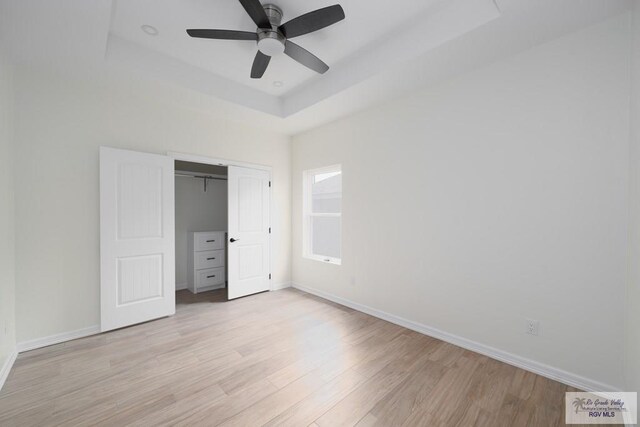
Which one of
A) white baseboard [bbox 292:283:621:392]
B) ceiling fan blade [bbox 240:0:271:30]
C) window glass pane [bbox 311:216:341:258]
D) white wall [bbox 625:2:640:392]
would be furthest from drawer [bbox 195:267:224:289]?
white wall [bbox 625:2:640:392]

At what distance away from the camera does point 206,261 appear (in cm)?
442

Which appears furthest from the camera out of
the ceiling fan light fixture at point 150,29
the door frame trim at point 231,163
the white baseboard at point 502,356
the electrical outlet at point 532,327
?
the door frame trim at point 231,163

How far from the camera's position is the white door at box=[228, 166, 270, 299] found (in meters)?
3.92

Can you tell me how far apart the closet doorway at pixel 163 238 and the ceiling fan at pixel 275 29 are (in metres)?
1.81

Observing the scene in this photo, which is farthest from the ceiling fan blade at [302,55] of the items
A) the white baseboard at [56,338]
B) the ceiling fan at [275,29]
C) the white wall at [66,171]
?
the white baseboard at [56,338]

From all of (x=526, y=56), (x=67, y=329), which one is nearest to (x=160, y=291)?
(x=67, y=329)

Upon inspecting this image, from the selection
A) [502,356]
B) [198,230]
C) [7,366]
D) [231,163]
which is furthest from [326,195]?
[7,366]

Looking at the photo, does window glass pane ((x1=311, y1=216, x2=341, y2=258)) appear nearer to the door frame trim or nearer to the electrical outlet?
the door frame trim

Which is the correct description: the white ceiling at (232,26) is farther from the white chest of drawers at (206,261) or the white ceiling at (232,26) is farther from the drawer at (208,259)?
the drawer at (208,259)

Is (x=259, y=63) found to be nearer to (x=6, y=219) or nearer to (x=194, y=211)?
(x=6, y=219)

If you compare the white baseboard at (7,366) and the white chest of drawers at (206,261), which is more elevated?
the white chest of drawers at (206,261)

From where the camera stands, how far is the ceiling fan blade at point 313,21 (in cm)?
178

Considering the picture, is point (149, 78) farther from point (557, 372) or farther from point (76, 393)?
point (557, 372)

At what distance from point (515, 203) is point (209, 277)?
4.35m
